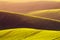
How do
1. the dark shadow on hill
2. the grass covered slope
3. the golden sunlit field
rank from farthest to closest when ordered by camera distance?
the dark shadow on hill < the golden sunlit field < the grass covered slope

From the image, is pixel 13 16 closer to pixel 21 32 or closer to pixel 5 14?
pixel 5 14

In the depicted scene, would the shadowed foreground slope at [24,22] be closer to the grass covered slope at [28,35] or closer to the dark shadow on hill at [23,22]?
the dark shadow on hill at [23,22]

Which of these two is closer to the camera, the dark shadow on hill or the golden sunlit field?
the golden sunlit field

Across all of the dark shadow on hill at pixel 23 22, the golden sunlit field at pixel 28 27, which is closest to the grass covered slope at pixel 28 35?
the golden sunlit field at pixel 28 27

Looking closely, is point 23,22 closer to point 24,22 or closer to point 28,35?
point 24,22

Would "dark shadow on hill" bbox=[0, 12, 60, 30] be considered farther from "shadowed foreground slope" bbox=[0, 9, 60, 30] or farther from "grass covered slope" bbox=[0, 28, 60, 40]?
"grass covered slope" bbox=[0, 28, 60, 40]

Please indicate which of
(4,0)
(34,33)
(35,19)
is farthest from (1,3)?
(34,33)

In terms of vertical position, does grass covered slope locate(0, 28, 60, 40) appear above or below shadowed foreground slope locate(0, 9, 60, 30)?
below

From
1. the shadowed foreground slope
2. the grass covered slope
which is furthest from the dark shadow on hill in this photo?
the grass covered slope
